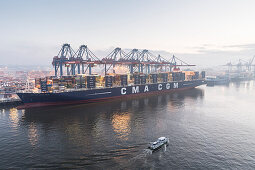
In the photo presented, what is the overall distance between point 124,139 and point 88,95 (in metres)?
34.9

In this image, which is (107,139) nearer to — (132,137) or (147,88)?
(132,137)

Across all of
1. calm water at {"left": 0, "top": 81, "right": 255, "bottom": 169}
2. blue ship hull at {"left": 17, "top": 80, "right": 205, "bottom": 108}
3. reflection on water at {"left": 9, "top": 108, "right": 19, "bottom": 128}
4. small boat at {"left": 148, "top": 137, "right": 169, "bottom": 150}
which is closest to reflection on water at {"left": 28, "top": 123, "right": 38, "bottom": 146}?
calm water at {"left": 0, "top": 81, "right": 255, "bottom": 169}

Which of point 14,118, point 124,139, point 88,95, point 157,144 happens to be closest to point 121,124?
point 124,139

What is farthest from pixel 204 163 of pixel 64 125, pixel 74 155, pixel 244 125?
pixel 64 125

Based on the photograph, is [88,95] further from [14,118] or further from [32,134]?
[32,134]

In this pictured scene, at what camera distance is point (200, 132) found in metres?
32.0

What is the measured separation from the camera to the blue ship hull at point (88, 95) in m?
50.6

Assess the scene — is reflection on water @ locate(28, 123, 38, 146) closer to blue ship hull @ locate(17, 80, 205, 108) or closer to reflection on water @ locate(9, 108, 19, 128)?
reflection on water @ locate(9, 108, 19, 128)

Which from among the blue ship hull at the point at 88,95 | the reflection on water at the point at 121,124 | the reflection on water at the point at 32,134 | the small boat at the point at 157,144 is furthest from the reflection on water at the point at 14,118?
the small boat at the point at 157,144

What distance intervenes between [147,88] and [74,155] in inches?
2323

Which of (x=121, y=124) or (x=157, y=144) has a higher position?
(x=157, y=144)

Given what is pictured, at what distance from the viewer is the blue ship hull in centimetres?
5062

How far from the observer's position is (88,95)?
2306 inches

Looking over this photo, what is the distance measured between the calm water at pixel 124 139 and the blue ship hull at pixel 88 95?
6274 millimetres
